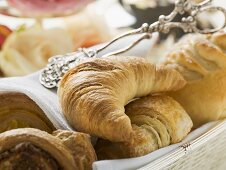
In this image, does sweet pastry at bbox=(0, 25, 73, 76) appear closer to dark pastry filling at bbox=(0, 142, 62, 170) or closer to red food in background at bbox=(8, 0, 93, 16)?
red food in background at bbox=(8, 0, 93, 16)

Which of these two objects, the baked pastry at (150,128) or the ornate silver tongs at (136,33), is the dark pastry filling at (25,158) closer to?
the baked pastry at (150,128)

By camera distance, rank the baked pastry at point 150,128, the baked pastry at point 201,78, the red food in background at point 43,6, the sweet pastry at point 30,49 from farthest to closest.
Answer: the red food in background at point 43,6
the sweet pastry at point 30,49
the baked pastry at point 201,78
the baked pastry at point 150,128

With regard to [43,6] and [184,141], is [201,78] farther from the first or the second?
[43,6]

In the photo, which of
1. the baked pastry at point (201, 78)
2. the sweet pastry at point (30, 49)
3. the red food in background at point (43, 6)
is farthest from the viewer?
the red food in background at point (43, 6)

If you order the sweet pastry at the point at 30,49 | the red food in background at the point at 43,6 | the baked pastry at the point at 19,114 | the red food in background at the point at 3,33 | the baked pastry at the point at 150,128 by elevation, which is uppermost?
the baked pastry at the point at 19,114

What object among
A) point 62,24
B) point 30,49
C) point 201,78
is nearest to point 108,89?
point 201,78

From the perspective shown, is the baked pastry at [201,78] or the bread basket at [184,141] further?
the baked pastry at [201,78]

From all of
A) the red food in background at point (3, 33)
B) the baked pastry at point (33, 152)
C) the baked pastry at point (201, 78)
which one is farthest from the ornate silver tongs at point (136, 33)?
the red food in background at point (3, 33)
